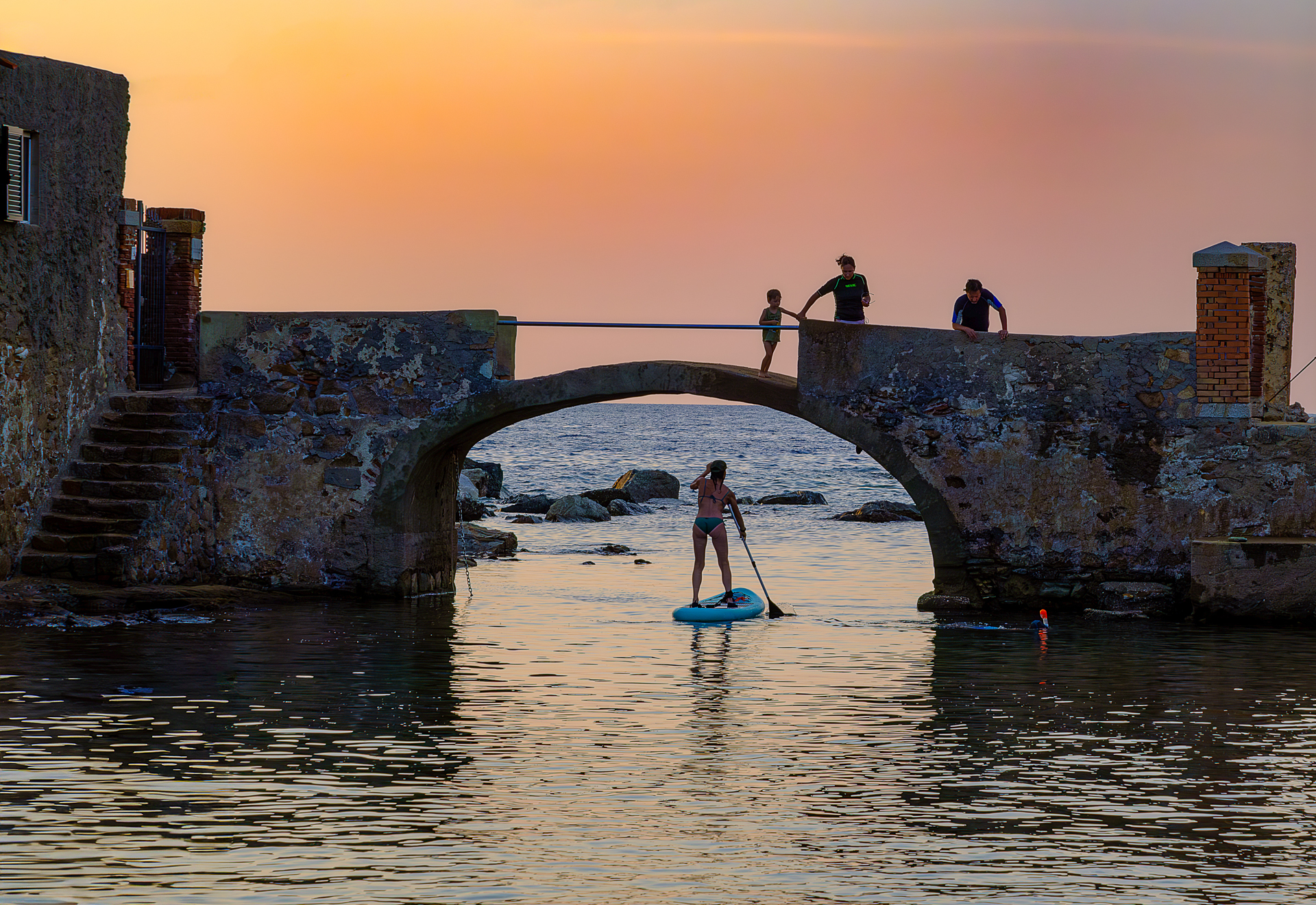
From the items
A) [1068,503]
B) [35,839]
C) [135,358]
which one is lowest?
[35,839]

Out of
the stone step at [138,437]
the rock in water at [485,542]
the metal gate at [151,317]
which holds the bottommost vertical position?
the rock in water at [485,542]

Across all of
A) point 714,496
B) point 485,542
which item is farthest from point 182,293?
point 485,542

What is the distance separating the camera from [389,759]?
31.6 ft

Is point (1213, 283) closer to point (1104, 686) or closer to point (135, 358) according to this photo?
point (1104, 686)

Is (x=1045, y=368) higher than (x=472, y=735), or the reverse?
(x=1045, y=368)

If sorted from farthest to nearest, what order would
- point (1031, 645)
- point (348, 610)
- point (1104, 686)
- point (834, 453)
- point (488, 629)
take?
point (834, 453), point (348, 610), point (488, 629), point (1031, 645), point (1104, 686)

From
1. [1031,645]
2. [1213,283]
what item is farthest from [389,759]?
[1213,283]

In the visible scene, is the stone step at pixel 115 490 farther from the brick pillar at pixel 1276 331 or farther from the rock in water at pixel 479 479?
the rock in water at pixel 479 479

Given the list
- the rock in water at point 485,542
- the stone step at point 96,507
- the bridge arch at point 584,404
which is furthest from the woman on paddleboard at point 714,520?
the rock in water at point 485,542

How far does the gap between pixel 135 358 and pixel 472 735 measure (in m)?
11.0

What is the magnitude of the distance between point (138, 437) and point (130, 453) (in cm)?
32

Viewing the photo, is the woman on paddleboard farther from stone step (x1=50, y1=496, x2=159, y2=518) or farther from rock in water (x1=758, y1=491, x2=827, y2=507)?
rock in water (x1=758, y1=491, x2=827, y2=507)

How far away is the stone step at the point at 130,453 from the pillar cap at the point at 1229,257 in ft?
35.8

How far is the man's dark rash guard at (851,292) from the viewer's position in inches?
701
